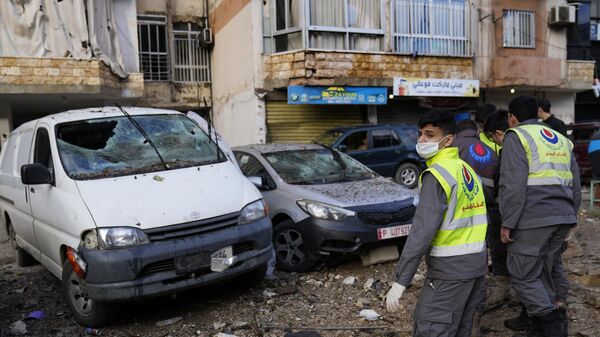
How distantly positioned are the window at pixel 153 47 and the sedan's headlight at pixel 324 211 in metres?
13.5

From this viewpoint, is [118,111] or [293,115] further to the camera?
[293,115]

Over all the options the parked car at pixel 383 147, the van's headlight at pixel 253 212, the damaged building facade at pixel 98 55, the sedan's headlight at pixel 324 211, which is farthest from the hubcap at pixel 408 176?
the van's headlight at pixel 253 212

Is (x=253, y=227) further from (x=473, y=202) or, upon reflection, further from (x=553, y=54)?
(x=553, y=54)

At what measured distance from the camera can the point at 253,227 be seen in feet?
14.2

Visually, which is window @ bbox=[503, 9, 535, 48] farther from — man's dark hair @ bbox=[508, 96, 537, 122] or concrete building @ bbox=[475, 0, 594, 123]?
man's dark hair @ bbox=[508, 96, 537, 122]

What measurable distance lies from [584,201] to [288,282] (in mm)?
7606

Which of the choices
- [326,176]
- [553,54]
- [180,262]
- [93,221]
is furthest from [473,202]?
[553,54]

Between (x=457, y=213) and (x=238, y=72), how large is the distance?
13.6 meters

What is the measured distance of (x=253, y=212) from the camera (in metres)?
4.46

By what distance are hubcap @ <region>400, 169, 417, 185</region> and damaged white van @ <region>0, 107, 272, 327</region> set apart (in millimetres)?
7808

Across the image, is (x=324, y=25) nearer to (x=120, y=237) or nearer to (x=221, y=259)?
(x=221, y=259)

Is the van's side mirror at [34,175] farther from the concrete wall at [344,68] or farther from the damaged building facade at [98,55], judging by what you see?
the concrete wall at [344,68]

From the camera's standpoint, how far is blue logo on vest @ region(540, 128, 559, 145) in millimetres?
3359

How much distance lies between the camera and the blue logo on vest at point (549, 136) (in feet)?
11.0
